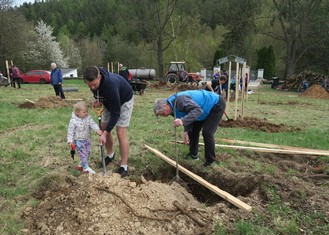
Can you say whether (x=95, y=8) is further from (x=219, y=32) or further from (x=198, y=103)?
(x=198, y=103)

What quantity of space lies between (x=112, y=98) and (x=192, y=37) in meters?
38.9

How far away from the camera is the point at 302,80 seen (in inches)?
993

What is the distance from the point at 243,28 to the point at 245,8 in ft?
7.91

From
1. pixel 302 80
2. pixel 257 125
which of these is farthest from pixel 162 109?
pixel 302 80

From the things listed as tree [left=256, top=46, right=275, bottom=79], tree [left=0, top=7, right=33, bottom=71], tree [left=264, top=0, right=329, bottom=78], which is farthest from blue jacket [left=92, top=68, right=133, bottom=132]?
tree [left=256, top=46, right=275, bottom=79]

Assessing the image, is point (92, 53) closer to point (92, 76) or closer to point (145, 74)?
point (145, 74)

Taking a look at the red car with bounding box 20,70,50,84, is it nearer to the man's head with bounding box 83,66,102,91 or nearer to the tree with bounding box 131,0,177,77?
→ the tree with bounding box 131,0,177,77

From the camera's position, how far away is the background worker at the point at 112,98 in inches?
149

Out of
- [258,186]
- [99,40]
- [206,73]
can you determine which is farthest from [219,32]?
[258,186]

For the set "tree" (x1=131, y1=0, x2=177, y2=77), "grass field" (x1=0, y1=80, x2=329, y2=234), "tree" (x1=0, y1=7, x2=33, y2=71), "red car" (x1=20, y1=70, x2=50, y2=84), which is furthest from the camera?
"tree" (x1=0, y1=7, x2=33, y2=71)

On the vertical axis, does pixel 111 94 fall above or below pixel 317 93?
above

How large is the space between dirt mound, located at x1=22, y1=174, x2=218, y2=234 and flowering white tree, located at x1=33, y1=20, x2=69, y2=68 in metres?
42.0

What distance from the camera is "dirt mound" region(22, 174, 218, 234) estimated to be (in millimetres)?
2982

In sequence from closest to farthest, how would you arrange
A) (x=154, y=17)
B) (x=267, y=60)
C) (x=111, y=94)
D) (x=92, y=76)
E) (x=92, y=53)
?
(x=92, y=76) < (x=111, y=94) < (x=154, y=17) < (x=267, y=60) < (x=92, y=53)
